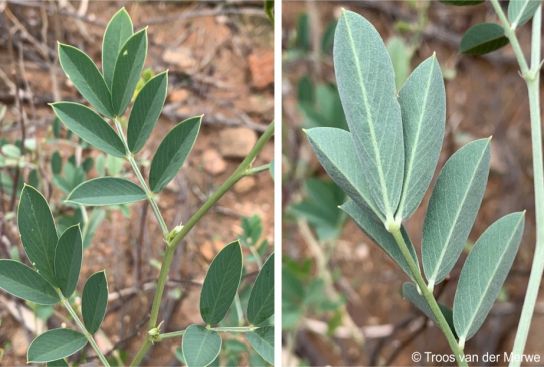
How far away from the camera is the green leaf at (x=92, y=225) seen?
615 millimetres

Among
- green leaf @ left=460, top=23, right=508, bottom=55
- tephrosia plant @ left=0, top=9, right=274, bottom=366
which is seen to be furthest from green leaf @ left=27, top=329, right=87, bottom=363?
green leaf @ left=460, top=23, right=508, bottom=55

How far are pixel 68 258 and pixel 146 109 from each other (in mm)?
114

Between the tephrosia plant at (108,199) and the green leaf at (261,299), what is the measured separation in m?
0.03

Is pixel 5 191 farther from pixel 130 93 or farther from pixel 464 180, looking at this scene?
pixel 464 180

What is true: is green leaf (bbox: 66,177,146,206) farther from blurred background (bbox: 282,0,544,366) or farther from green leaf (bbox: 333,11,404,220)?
blurred background (bbox: 282,0,544,366)

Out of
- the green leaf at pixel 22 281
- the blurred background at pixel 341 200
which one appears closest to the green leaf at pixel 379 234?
the green leaf at pixel 22 281

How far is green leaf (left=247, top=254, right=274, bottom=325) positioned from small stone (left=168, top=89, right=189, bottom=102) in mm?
193

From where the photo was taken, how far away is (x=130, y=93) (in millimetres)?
480

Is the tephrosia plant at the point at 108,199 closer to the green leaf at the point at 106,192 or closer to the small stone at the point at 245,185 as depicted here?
the green leaf at the point at 106,192

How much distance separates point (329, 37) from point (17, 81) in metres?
0.47

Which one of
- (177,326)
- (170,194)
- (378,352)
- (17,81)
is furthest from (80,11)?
(378,352)

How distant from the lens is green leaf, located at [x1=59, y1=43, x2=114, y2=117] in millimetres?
472

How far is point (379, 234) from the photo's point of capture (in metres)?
0.40

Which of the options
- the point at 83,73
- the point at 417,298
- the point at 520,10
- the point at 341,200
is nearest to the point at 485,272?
the point at 417,298
